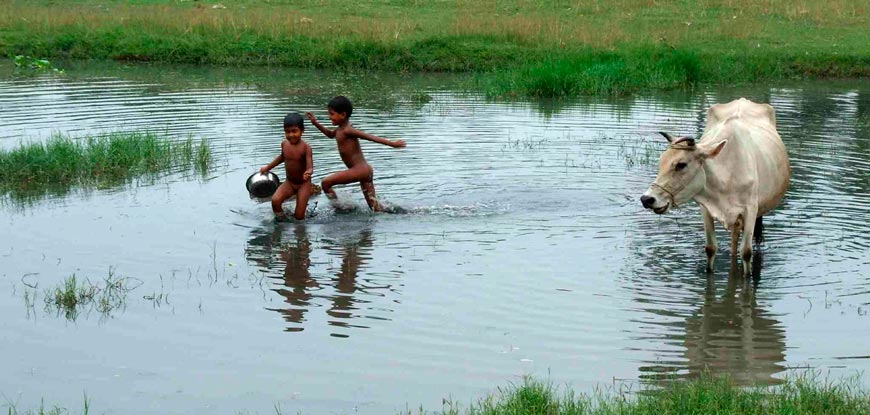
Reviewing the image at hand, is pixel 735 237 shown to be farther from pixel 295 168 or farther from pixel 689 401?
pixel 295 168

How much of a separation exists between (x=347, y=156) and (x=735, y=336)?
5011mm

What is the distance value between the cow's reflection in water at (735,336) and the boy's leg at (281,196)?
13.7 feet

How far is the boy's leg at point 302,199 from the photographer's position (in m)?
11.1

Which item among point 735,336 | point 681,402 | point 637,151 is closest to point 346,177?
point 637,151

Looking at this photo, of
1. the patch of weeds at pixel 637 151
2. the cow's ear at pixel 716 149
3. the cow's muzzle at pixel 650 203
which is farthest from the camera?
the patch of weeds at pixel 637 151

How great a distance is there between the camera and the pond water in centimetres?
674

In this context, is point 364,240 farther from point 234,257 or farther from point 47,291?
point 47,291

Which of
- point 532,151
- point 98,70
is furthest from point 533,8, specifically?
point 532,151

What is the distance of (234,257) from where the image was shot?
9.55 metres

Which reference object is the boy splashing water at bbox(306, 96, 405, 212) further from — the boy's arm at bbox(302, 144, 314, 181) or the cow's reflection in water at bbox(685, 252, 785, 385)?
the cow's reflection in water at bbox(685, 252, 785, 385)

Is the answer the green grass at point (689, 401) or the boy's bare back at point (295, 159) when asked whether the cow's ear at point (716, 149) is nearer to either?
the green grass at point (689, 401)

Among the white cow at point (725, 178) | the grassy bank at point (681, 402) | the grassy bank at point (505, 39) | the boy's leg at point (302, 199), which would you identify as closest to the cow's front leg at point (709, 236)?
the white cow at point (725, 178)

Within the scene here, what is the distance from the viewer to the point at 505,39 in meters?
24.6

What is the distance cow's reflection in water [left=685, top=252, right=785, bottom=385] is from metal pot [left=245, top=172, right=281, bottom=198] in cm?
454
